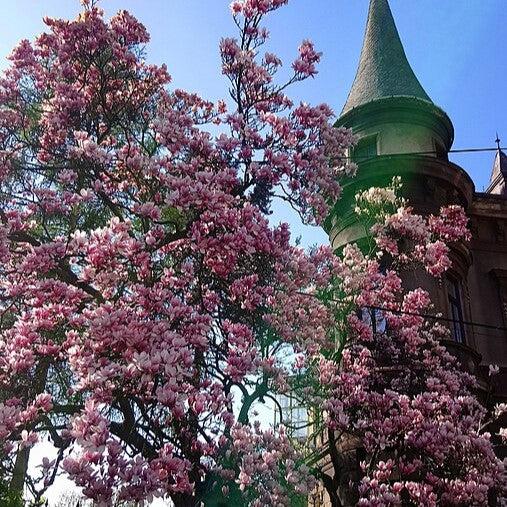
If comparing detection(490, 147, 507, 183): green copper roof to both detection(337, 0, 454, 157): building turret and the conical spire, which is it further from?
detection(337, 0, 454, 157): building turret

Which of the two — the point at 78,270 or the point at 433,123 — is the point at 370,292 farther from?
the point at 433,123

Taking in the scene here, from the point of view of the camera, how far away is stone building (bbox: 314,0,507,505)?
52.7 ft

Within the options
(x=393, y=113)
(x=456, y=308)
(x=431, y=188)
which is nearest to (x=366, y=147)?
(x=393, y=113)

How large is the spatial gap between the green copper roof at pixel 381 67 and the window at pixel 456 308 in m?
5.65

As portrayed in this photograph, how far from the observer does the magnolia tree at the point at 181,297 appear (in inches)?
266

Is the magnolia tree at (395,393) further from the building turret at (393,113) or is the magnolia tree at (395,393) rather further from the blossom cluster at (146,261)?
the building turret at (393,113)

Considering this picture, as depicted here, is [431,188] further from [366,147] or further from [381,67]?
[381,67]

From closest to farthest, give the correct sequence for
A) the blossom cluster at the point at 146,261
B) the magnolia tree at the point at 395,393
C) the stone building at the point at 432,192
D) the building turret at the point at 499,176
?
the blossom cluster at the point at 146,261, the magnolia tree at the point at 395,393, the stone building at the point at 432,192, the building turret at the point at 499,176

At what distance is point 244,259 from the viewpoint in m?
8.92

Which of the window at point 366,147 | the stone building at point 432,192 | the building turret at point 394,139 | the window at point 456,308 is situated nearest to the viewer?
the window at point 456,308

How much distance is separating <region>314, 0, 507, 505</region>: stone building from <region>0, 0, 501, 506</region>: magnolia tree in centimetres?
401

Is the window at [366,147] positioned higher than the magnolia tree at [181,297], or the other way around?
the window at [366,147]

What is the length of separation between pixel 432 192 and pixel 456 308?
3149 mm

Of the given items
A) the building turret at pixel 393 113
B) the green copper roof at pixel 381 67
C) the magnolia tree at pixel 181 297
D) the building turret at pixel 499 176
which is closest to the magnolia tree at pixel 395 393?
the magnolia tree at pixel 181 297
